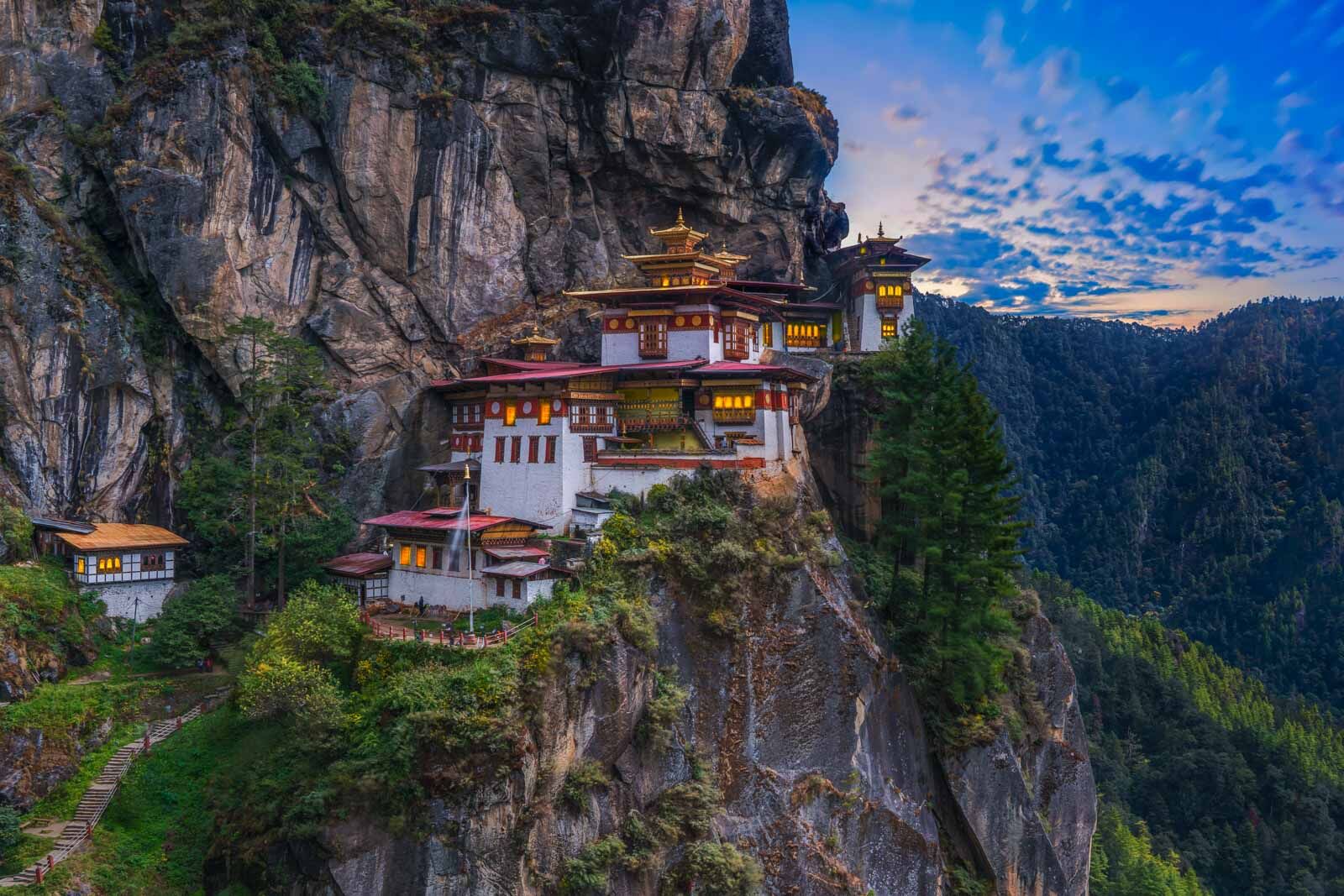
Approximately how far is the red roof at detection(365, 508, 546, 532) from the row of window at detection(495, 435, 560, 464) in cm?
261

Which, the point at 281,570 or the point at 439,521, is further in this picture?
the point at 281,570

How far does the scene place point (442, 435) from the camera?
43500 millimetres

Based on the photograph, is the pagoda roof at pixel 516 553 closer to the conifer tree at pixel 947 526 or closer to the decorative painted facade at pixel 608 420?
the decorative painted facade at pixel 608 420

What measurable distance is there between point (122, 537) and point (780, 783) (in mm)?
26833

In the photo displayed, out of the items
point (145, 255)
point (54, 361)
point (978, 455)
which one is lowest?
point (978, 455)

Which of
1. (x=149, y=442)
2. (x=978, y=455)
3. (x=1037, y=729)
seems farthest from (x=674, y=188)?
(x=1037, y=729)

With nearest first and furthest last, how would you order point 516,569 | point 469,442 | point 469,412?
point 516,569 → point 469,442 → point 469,412

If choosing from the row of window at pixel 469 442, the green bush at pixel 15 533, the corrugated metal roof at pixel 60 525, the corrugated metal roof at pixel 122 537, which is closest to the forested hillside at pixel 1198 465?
the row of window at pixel 469 442

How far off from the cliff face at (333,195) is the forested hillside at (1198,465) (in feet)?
238

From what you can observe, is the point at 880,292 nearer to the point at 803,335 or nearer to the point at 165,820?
the point at 803,335

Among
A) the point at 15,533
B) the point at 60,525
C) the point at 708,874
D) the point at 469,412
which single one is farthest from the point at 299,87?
the point at 708,874

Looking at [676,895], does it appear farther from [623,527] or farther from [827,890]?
[623,527]

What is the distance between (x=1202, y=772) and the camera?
73.0 metres

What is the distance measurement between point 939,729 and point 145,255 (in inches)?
1531
